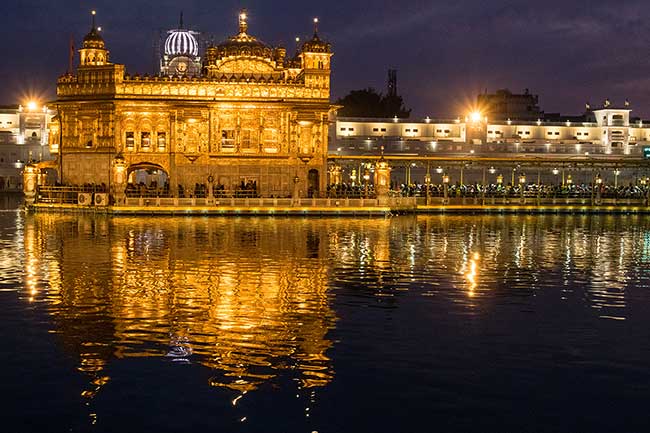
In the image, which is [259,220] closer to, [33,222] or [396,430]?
[33,222]

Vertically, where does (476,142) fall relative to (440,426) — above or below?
above

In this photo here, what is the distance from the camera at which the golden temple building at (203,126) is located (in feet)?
216

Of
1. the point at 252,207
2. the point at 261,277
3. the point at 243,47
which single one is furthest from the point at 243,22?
the point at 261,277

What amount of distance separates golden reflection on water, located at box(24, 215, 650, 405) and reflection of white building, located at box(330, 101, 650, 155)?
65.2m

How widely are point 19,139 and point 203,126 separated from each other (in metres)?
66.4

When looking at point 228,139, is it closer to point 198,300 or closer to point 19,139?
point 198,300

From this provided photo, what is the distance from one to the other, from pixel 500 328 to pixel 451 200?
52.6m

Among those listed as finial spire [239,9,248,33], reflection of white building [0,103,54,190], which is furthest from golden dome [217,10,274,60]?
reflection of white building [0,103,54,190]

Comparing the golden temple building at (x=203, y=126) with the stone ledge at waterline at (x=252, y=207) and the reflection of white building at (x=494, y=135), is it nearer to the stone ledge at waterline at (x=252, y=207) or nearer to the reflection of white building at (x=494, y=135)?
the stone ledge at waterline at (x=252, y=207)

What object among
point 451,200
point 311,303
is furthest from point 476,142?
point 311,303

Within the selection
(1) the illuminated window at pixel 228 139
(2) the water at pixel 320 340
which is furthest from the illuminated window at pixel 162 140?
(2) the water at pixel 320 340

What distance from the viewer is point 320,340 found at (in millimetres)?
17578

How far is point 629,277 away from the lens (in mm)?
28047

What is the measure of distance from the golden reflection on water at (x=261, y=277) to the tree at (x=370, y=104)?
9228 cm
